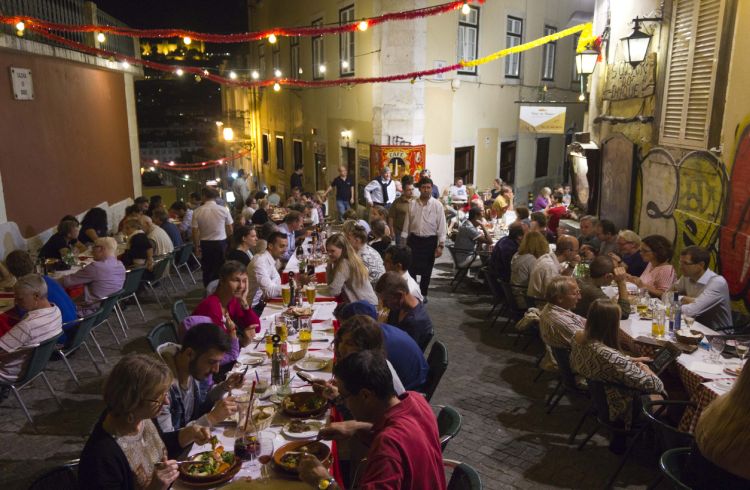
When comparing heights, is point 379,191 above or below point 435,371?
above

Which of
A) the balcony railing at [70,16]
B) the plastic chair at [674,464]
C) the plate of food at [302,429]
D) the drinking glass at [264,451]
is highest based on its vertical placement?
the balcony railing at [70,16]

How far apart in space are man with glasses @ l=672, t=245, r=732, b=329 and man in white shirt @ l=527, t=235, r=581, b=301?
138cm

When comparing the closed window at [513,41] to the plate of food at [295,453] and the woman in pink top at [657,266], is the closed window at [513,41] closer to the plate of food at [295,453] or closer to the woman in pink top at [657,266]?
the woman in pink top at [657,266]

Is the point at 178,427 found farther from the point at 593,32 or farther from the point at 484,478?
the point at 593,32

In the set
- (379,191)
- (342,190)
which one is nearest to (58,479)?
(379,191)

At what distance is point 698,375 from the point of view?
439 cm

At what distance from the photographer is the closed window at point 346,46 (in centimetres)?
1608

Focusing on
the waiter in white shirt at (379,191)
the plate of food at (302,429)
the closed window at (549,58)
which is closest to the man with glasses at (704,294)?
the plate of food at (302,429)

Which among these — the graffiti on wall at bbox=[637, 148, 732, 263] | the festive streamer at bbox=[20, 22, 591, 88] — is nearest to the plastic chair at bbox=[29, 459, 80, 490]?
the graffiti on wall at bbox=[637, 148, 732, 263]

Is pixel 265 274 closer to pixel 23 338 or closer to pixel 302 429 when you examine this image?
pixel 23 338

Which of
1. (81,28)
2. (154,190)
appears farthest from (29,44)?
(154,190)

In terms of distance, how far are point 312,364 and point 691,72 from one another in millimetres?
6098

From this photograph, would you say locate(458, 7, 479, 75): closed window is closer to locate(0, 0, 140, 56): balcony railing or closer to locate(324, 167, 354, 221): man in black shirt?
locate(324, 167, 354, 221): man in black shirt

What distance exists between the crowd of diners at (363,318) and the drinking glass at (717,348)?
571 mm
